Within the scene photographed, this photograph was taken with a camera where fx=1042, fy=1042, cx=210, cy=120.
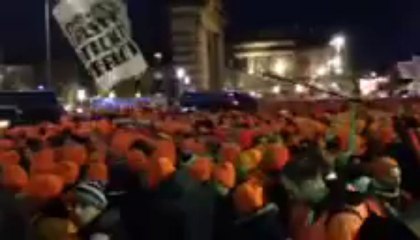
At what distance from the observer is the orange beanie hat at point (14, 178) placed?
8.59 metres

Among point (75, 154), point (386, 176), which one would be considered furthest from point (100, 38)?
point (386, 176)

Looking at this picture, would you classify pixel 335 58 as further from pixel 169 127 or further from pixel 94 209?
pixel 94 209

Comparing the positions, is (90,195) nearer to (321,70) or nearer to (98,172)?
(98,172)

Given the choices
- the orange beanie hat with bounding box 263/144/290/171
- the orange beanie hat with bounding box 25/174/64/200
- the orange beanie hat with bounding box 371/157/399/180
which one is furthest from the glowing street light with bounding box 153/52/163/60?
the orange beanie hat with bounding box 25/174/64/200

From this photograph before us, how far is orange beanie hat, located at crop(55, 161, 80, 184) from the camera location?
29.0 feet

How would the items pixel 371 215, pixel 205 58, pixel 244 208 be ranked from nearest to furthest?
1. pixel 371 215
2. pixel 244 208
3. pixel 205 58

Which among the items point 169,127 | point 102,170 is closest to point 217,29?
point 169,127

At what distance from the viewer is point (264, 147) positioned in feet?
34.0

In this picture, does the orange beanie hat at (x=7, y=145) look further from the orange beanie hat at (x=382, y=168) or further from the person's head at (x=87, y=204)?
the orange beanie hat at (x=382, y=168)

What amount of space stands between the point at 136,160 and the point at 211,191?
123cm

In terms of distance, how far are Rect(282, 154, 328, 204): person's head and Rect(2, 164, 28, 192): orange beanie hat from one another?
7.53ft

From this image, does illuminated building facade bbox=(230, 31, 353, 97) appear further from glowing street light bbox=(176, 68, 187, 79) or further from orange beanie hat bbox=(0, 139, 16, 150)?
orange beanie hat bbox=(0, 139, 16, 150)

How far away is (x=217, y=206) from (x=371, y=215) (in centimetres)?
220

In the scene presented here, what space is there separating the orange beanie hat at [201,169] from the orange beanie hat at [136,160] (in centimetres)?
42
